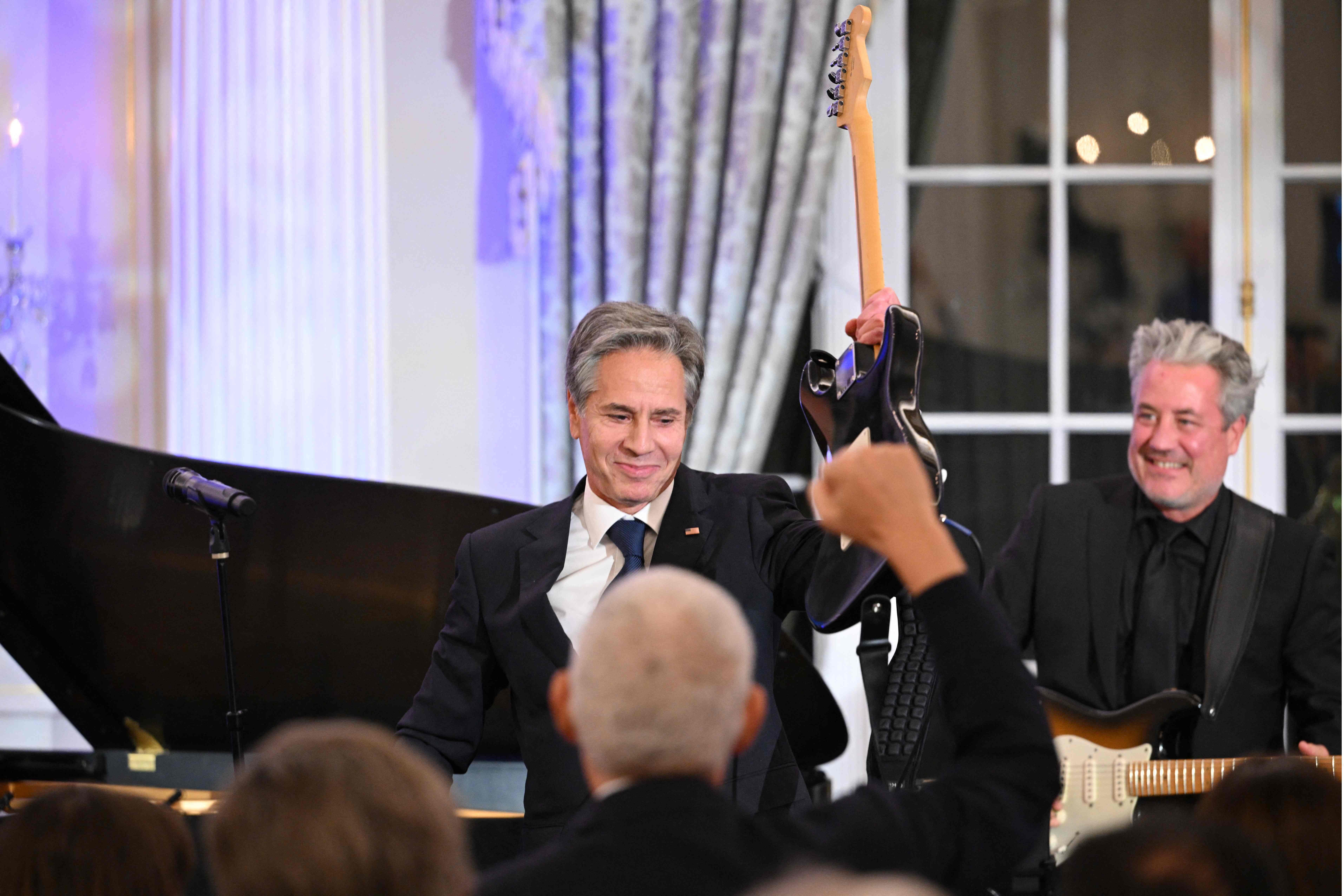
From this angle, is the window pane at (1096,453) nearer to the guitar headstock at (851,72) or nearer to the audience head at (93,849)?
the guitar headstock at (851,72)

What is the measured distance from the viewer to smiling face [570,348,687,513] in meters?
2.03

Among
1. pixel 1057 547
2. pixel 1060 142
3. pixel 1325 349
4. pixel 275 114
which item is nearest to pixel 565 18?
pixel 275 114

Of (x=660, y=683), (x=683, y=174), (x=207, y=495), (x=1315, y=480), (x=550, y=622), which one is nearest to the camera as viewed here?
(x=660, y=683)

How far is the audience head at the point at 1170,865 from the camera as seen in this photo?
39.2 inches

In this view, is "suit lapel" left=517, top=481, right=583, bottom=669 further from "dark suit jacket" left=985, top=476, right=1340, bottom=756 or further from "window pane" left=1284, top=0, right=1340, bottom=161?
"window pane" left=1284, top=0, right=1340, bottom=161

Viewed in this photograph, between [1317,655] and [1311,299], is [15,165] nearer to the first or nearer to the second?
[1317,655]

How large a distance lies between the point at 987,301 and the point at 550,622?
271cm

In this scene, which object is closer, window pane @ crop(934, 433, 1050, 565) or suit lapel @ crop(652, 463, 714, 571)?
suit lapel @ crop(652, 463, 714, 571)

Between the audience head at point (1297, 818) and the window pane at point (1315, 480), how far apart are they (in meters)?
3.14

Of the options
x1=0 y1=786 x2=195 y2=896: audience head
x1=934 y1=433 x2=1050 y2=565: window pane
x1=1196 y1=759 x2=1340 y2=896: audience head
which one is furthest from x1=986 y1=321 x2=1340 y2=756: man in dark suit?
x1=0 y1=786 x2=195 y2=896: audience head

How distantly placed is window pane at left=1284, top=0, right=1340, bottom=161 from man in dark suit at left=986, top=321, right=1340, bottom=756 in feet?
4.76

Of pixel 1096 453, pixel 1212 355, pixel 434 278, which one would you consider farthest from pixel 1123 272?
pixel 434 278

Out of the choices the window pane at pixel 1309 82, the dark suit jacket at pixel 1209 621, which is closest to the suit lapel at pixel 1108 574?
the dark suit jacket at pixel 1209 621

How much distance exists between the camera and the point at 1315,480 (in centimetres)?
421
